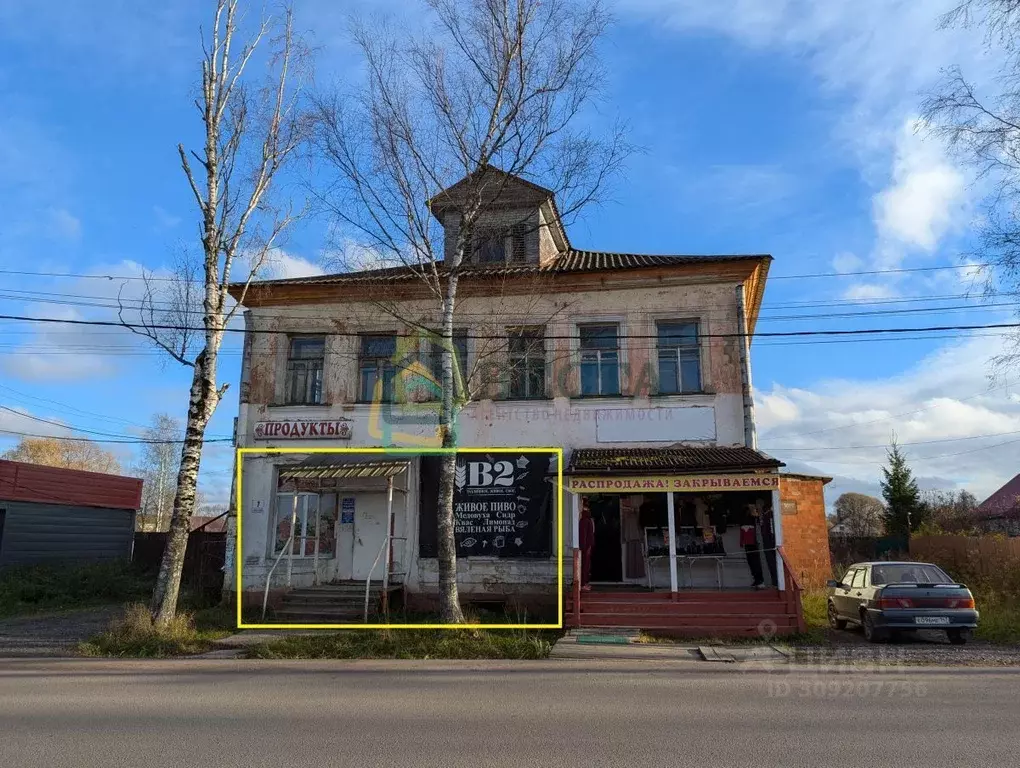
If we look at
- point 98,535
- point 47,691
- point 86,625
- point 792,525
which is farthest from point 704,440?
point 98,535

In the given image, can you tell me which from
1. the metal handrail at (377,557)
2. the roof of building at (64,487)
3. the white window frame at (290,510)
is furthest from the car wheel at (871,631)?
the roof of building at (64,487)

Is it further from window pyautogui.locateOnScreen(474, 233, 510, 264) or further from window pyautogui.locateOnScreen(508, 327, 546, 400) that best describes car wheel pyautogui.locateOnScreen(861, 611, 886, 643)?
window pyautogui.locateOnScreen(474, 233, 510, 264)

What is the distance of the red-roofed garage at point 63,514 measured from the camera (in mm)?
24781

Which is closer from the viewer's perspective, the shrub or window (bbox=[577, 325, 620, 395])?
the shrub

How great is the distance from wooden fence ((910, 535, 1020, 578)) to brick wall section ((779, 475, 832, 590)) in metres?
3.15

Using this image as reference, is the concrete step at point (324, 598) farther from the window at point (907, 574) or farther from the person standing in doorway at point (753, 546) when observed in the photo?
the window at point (907, 574)

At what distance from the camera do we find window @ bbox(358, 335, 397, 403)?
17953mm

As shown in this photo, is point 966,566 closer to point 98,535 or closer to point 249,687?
point 249,687

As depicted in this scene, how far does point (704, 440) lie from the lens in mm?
16375

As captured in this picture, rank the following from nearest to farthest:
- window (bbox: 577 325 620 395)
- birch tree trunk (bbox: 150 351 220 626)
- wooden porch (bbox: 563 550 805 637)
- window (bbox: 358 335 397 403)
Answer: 1. wooden porch (bbox: 563 550 805 637)
2. birch tree trunk (bbox: 150 351 220 626)
3. window (bbox: 577 325 620 395)
4. window (bbox: 358 335 397 403)

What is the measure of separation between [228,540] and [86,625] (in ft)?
10.9

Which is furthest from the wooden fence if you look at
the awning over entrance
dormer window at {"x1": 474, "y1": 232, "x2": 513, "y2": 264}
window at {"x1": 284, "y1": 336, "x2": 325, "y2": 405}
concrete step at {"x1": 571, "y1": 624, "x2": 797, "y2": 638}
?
window at {"x1": 284, "y1": 336, "x2": 325, "y2": 405}

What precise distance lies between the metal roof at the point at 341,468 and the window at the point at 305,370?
1.65 meters

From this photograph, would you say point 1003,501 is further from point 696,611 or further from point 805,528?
point 696,611
